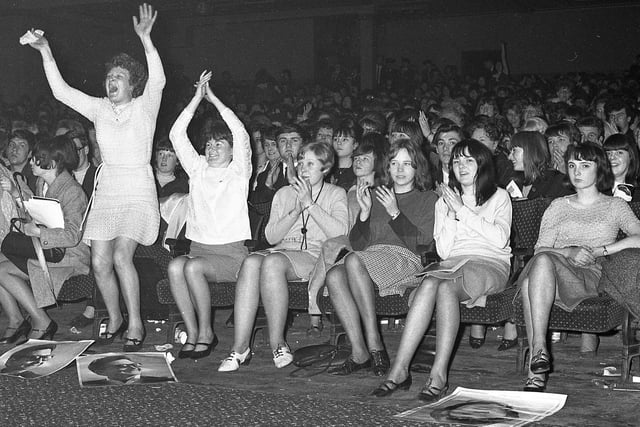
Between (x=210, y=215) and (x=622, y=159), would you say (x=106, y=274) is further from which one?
(x=622, y=159)

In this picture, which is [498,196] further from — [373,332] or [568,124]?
[568,124]

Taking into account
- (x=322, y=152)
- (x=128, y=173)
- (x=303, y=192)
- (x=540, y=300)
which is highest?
(x=322, y=152)

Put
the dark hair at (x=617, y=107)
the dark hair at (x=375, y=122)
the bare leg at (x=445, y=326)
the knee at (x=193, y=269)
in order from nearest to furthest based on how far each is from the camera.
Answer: the bare leg at (x=445, y=326) → the knee at (x=193, y=269) → the dark hair at (x=375, y=122) → the dark hair at (x=617, y=107)

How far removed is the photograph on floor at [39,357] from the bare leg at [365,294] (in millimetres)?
1468

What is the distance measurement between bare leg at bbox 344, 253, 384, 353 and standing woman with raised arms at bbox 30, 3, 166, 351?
137cm

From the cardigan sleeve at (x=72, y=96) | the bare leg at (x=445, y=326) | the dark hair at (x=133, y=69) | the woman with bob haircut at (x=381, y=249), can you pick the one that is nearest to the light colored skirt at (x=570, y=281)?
the bare leg at (x=445, y=326)

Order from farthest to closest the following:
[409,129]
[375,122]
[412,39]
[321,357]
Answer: [412,39]
[375,122]
[409,129]
[321,357]

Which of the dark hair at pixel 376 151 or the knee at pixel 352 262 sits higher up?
the dark hair at pixel 376 151

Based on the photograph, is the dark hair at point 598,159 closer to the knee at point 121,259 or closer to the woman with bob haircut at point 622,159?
the woman with bob haircut at point 622,159

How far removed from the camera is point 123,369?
15.3ft

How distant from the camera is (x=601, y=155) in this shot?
15.2 feet

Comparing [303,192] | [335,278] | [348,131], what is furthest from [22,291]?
[348,131]

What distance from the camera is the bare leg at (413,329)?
167 inches

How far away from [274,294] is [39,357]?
1.26m
